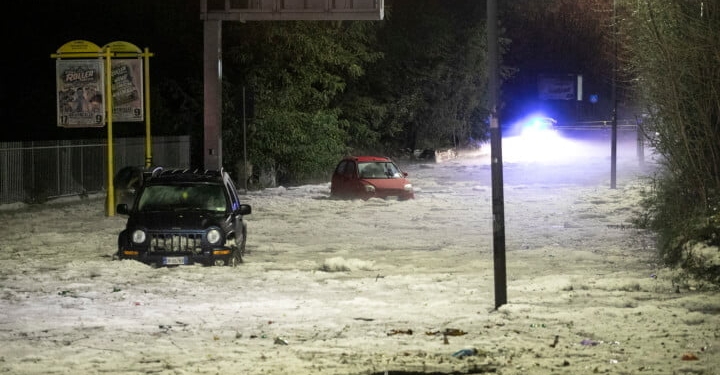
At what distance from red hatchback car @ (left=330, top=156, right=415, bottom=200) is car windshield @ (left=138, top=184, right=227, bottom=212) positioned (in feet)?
46.2

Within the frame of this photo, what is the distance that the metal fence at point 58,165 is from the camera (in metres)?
30.0

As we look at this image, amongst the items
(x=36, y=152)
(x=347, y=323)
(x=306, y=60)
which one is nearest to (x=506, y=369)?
(x=347, y=323)

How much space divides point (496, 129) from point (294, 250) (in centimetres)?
777

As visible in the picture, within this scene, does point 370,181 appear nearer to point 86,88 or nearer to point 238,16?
point 238,16

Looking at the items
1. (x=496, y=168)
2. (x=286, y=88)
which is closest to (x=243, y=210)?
(x=496, y=168)

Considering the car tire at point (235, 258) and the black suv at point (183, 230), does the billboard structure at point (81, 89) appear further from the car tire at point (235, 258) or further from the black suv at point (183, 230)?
the car tire at point (235, 258)

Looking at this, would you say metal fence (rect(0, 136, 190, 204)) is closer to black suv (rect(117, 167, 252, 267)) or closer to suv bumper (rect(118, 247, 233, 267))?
black suv (rect(117, 167, 252, 267))

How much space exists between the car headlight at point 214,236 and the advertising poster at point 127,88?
12654 millimetres

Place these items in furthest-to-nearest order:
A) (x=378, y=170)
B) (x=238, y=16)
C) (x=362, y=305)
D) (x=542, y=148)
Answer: (x=542, y=148) → (x=378, y=170) → (x=238, y=16) → (x=362, y=305)

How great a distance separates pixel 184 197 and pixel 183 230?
4.35 ft

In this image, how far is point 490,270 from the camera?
55.0 ft

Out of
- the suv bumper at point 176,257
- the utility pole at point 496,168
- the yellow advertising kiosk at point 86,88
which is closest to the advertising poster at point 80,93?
the yellow advertising kiosk at point 86,88

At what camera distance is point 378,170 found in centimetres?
3259

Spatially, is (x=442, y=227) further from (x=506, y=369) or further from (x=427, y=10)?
(x=427, y=10)
